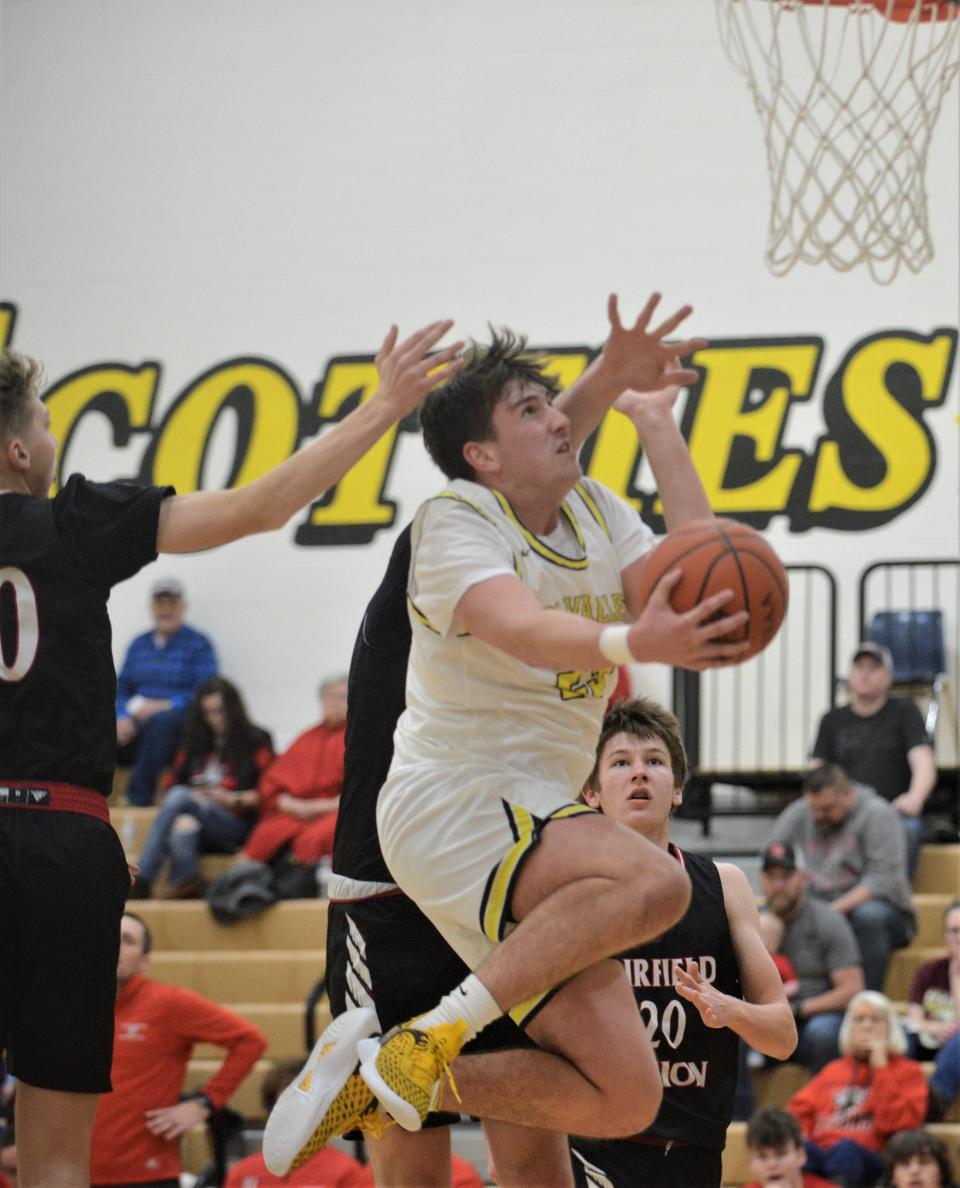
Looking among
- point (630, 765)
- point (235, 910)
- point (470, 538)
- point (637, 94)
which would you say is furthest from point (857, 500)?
point (470, 538)

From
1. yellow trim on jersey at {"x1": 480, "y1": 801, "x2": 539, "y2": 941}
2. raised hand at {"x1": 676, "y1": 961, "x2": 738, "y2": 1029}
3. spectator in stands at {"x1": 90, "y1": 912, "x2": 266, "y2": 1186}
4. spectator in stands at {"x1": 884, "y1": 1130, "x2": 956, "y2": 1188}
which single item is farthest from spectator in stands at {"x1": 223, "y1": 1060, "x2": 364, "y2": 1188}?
yellow trim on jersey at {"x1": 480, "y1": 801, "x2": 539, "y2": 941}

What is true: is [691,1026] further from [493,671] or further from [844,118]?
[844,118]

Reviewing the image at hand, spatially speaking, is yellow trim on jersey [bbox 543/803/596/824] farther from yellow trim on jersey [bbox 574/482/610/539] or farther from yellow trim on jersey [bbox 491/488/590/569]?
yellow trim on jersey [bbox 574/482/610/539]

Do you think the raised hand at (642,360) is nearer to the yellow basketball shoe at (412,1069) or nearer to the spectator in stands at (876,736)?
Result: the yellow basketball shoe at (412,1069)

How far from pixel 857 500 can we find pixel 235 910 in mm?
5059

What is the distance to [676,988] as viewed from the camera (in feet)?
13.9

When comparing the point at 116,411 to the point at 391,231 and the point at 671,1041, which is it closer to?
the point at 391,231

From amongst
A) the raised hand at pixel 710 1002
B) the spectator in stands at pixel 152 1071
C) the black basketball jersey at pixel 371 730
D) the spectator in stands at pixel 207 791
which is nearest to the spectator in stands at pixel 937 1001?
the spectator in stands at pixel 152 1071

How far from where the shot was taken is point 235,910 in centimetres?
1001

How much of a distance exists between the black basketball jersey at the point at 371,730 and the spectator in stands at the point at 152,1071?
3150 millimetres

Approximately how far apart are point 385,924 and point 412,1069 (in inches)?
25.6

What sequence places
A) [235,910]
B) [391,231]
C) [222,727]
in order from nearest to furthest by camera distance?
[235,910]
[222,727]
[391,231]

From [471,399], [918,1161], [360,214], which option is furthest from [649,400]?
[360,214]

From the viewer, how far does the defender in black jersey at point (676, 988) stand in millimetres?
4289
